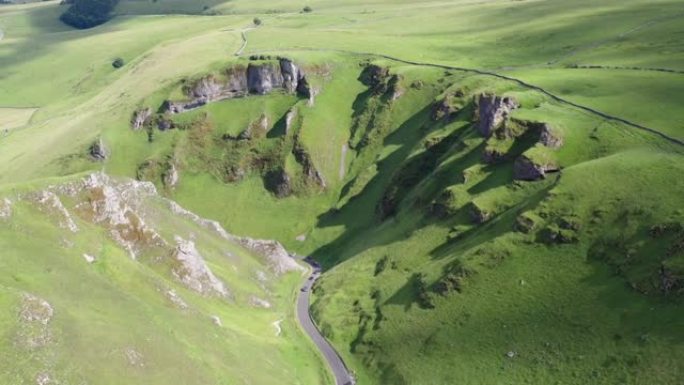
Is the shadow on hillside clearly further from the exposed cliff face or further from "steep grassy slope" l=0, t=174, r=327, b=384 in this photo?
"steep grassy slope" l=0, t=174, r=327, b=384

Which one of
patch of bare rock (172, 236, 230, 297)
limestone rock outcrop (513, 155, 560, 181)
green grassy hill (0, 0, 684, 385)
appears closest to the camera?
green grassy hill (0, 0, 684, 385)

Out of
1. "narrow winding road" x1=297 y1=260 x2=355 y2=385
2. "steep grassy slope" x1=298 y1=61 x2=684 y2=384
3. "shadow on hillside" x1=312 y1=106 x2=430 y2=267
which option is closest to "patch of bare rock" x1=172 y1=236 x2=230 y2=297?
"narrow winding road" x1=297 y1=260 x2=355 y2=385

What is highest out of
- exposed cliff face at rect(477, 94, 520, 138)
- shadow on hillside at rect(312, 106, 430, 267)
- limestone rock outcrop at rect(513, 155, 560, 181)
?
exposed cliff face at rect(477, 94, 520, 138)

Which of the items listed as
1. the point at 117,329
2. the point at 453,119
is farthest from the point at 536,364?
the point at 453,119

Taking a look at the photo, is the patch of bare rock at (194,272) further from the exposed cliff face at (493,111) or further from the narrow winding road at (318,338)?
the exposed cliff face at (493,111)

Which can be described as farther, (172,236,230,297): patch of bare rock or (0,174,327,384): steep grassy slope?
(172,236,230,297): patch of bare rock

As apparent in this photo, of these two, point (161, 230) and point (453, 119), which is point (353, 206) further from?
point (161, 230)

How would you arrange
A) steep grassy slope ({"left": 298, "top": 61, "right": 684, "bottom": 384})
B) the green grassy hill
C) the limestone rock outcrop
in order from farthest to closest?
the limestone rock outcrop < steep grassy slope ({"left": 298, "top": 61, "right": 684, "bottom": 384}) < the green grassy hill

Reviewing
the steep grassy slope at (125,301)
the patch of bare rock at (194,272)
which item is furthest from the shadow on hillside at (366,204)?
the patch of bare rock at (194,272)
